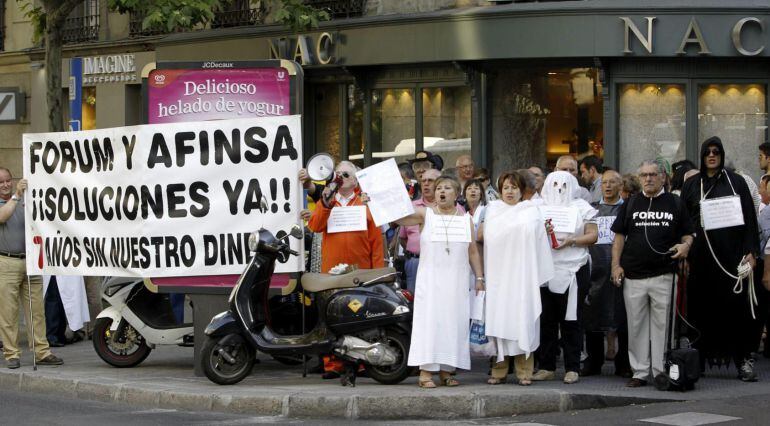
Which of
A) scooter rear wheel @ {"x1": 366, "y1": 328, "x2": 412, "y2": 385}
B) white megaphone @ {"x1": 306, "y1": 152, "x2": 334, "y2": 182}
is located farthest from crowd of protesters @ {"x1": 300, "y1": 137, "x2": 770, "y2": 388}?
white megaphone @ {"x1": 306, "y1": 152, "x2": 334, "y2": 182}

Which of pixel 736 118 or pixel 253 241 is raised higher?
pixel 736 118

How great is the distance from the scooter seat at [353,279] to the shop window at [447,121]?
907 cm

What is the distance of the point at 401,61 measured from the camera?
19.9 metres

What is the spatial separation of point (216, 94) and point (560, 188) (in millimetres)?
3225

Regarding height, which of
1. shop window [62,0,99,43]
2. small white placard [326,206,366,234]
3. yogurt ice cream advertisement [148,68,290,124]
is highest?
shop window [62,0,99,43]

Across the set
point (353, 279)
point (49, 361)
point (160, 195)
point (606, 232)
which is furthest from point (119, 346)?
point (606, 232)

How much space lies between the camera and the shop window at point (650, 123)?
61.0 feet

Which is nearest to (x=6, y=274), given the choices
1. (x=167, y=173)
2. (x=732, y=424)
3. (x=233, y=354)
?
(x=167, y=173)

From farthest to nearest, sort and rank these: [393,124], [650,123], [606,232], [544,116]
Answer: [393,124] < [544,116] < [650,123] < [606,232]

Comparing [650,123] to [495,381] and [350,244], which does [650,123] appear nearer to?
[350,244]

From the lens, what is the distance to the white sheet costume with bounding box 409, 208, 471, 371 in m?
10.7

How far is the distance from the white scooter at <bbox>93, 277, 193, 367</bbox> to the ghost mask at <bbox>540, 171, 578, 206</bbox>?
11.5 ft

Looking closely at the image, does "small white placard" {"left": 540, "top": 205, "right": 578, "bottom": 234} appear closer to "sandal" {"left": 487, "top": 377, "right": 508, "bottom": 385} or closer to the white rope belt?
the white rope belt

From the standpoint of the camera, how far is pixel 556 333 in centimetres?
1134
